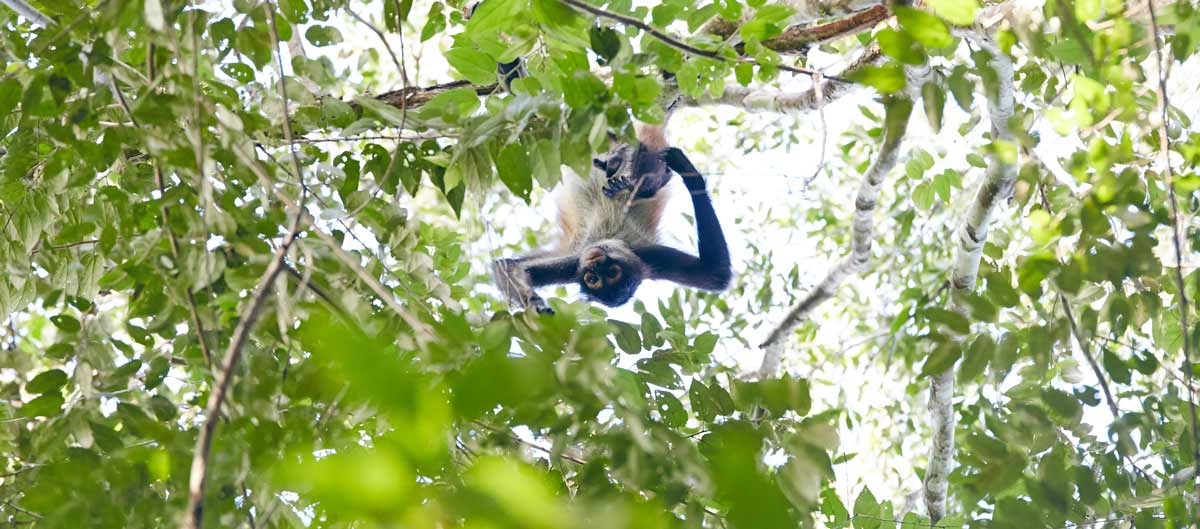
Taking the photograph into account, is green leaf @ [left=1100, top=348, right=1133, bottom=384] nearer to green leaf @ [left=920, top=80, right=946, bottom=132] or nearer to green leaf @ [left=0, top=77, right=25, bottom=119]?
green leaf @ [left=920, top=80, right=946, bottom=132]

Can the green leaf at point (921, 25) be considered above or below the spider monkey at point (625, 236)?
above

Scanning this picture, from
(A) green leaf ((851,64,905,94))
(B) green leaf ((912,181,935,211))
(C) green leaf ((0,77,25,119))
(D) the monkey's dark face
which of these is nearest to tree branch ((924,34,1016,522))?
(A) green leaf ((851,64,905,94))

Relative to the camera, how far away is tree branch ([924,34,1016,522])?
101 inches

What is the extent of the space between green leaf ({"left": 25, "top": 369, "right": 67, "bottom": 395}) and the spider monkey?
12.7 ft

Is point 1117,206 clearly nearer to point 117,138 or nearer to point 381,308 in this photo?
point 381,308

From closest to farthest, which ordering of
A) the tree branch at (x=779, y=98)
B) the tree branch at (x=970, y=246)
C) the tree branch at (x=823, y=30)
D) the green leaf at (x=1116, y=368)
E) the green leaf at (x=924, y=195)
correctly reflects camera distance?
the green leaf at (x=1116, y=368)
the tree branch at (x=970, y=246)
the tree branch at (x=823, y=30)
the green leaf at (x=924, y=195)
the tree branch at (x=779, y=98)

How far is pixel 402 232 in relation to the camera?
240 centimetres

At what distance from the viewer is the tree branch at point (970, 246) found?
8.39 feet

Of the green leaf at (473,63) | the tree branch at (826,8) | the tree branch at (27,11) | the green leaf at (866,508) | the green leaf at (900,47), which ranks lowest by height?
the green leaf at (866,508)

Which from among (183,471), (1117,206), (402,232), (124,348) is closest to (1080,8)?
(1117,206)

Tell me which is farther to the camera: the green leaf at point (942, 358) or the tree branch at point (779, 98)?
the tree branch at point (779, 98)

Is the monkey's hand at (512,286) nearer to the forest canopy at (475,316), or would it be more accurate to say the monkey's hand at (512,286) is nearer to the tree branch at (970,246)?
the forest canopy at (475,316)

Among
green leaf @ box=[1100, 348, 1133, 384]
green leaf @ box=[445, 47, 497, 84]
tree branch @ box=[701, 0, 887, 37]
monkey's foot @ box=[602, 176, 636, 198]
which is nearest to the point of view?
green leaf @ box=[1100, 348, 1133, 384]

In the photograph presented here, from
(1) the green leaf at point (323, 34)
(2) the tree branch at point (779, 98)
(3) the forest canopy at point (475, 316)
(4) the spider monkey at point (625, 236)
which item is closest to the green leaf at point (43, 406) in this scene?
(3) the forest canopy at point (475, 316)
